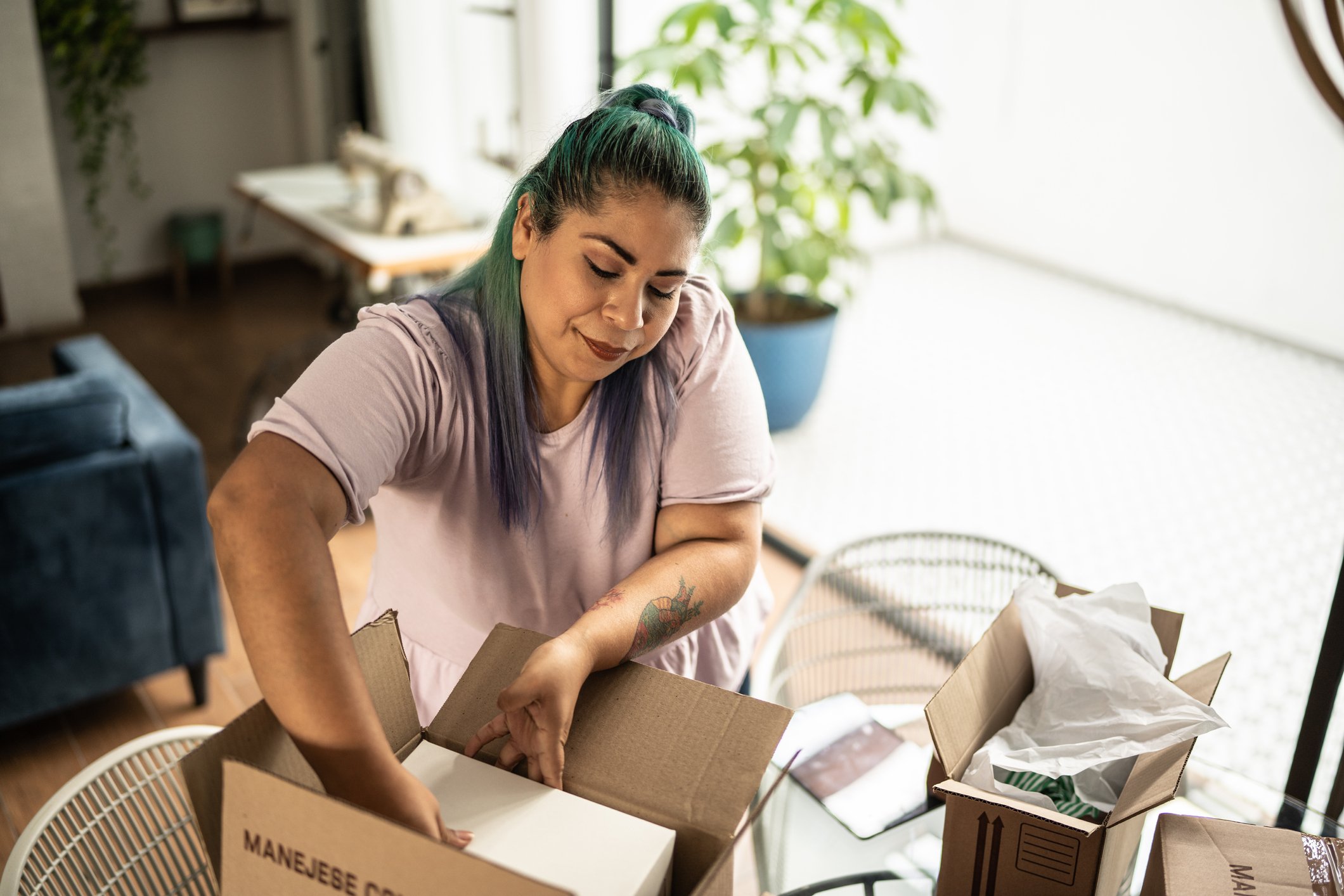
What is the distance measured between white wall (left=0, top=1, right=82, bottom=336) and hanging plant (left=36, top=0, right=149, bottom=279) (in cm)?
14

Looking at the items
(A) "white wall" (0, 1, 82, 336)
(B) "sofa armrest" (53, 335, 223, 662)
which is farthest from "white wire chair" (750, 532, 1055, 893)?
(A) "white wall" (0, 1, 82, 336)

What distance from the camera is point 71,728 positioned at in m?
2.25

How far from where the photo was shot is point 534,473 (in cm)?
103

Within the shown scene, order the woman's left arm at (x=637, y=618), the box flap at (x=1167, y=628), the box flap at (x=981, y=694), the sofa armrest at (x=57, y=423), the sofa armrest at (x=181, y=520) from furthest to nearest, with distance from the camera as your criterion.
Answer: the sofa armrest at (x=181, y=520) < the sofa armrest at (x=57, y=423) < the box flap at (x=1167, y=628) < the box flap at (x=981, y=694) < the woman's left arm at (x=637, y=618)

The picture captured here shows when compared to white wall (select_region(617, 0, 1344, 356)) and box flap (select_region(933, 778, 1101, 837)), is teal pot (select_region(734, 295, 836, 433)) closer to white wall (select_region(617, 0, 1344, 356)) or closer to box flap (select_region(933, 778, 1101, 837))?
white wall (select_region(617, 0, 1344, 356))

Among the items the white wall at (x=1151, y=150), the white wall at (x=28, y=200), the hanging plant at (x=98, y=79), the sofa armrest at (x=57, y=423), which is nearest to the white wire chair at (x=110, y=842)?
the sofa armrest at (x=57, y=423)

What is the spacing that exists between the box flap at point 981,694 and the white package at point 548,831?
27 centimetres

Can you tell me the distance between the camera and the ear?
968 mm

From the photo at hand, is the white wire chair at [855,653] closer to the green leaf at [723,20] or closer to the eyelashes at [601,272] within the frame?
the eyelashes at [601,272]

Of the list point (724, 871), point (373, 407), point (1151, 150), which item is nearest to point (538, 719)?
point (724, 871)

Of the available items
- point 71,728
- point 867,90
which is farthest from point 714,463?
point 867,90

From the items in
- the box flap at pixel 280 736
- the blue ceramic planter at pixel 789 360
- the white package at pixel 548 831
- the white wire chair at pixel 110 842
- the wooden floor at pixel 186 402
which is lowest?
the wooden floor at pixel 186 402

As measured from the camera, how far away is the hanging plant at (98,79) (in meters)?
4.24

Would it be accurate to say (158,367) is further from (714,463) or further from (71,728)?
(714,463)
